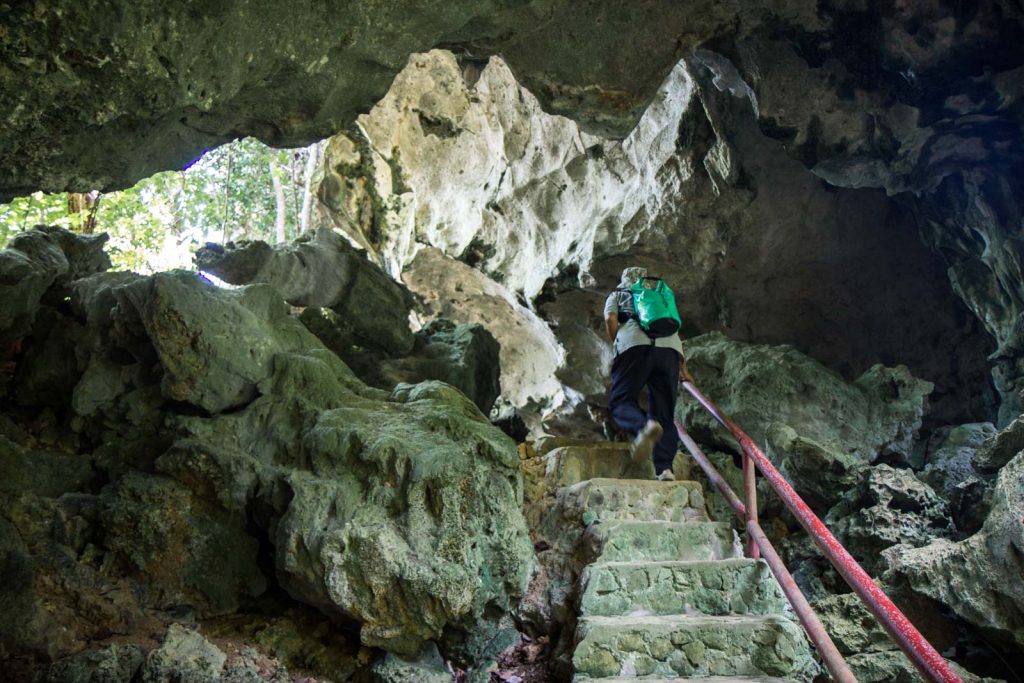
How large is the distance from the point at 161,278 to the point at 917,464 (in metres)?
8.24

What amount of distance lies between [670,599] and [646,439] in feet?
3.94

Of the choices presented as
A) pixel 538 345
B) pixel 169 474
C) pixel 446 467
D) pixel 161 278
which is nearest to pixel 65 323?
pixel 161 278

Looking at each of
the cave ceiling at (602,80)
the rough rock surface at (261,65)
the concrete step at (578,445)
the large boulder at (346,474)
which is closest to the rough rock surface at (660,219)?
the cave ceiling at (602,80)

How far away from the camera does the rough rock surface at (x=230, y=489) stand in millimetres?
3551

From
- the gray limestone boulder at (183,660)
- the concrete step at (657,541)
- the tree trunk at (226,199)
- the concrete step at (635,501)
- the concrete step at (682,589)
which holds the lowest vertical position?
the gray limestone boulder at (183,660)

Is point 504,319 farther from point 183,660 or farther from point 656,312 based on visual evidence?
point 183,660

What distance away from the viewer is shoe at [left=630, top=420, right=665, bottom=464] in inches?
190

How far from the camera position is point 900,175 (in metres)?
6.79

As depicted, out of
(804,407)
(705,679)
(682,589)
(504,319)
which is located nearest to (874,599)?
(705,679)

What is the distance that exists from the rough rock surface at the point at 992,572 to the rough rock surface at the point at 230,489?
9.84ft

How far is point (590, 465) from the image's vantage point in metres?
5.96

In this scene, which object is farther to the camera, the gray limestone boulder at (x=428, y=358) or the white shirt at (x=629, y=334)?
the gray limestone boulder at (x=428, y=358)

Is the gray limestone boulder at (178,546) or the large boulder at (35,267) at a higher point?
the large boulder at (35,267)

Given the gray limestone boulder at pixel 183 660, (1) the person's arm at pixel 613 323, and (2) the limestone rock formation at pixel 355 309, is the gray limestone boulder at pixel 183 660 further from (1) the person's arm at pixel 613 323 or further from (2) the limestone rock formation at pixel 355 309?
(1) the person's arm at pixel 613 323
